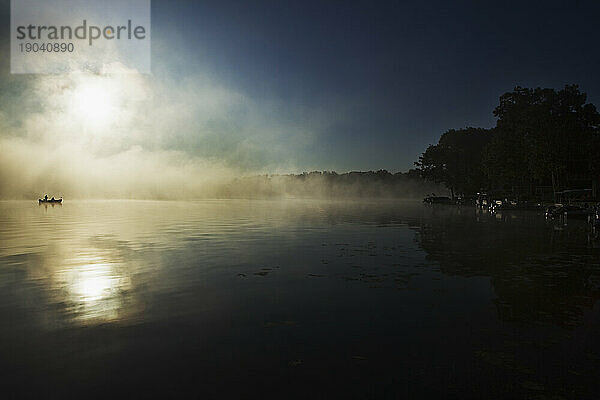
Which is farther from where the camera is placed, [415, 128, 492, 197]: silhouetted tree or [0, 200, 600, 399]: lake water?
[415, 128, 492, 197]: silhouetted tree

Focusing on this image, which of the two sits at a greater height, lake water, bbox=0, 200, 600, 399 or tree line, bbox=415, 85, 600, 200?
tree line, bbox=415, 85, 600, 200

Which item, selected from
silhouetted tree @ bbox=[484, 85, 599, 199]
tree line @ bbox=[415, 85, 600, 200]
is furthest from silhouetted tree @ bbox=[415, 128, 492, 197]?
silhouetted tree @ bbox=[484, 85, 599, 199]

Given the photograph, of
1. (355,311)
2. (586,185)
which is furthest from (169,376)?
(586,185)

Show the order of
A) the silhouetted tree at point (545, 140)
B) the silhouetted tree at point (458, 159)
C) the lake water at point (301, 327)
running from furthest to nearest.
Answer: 1. the silhouetted tree at point (458, 159)
2. the silhouetted tree at point (545, 140)
3. the lake water at point (301, 327)

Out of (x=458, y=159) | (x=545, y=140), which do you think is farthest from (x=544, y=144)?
(x=458, y=159)

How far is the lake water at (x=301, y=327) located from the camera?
6.92m

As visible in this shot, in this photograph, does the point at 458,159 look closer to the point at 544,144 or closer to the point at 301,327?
the point at 544,144

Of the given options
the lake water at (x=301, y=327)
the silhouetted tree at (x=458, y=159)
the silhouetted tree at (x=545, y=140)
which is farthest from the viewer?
the silhouetted tree at (x=458, y=159)

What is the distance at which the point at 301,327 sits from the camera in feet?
32.2

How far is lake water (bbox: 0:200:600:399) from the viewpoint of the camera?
692cm

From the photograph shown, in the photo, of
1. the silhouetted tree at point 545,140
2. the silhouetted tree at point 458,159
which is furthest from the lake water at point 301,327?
the silhouetted tree at point 458,159

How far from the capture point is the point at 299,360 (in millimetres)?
7828

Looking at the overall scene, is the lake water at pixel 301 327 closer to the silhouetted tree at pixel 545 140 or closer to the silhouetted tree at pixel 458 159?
the silhouetted tree at pixel 545 140

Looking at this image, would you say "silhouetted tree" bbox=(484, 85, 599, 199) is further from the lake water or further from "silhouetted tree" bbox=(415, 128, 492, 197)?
the lake water
